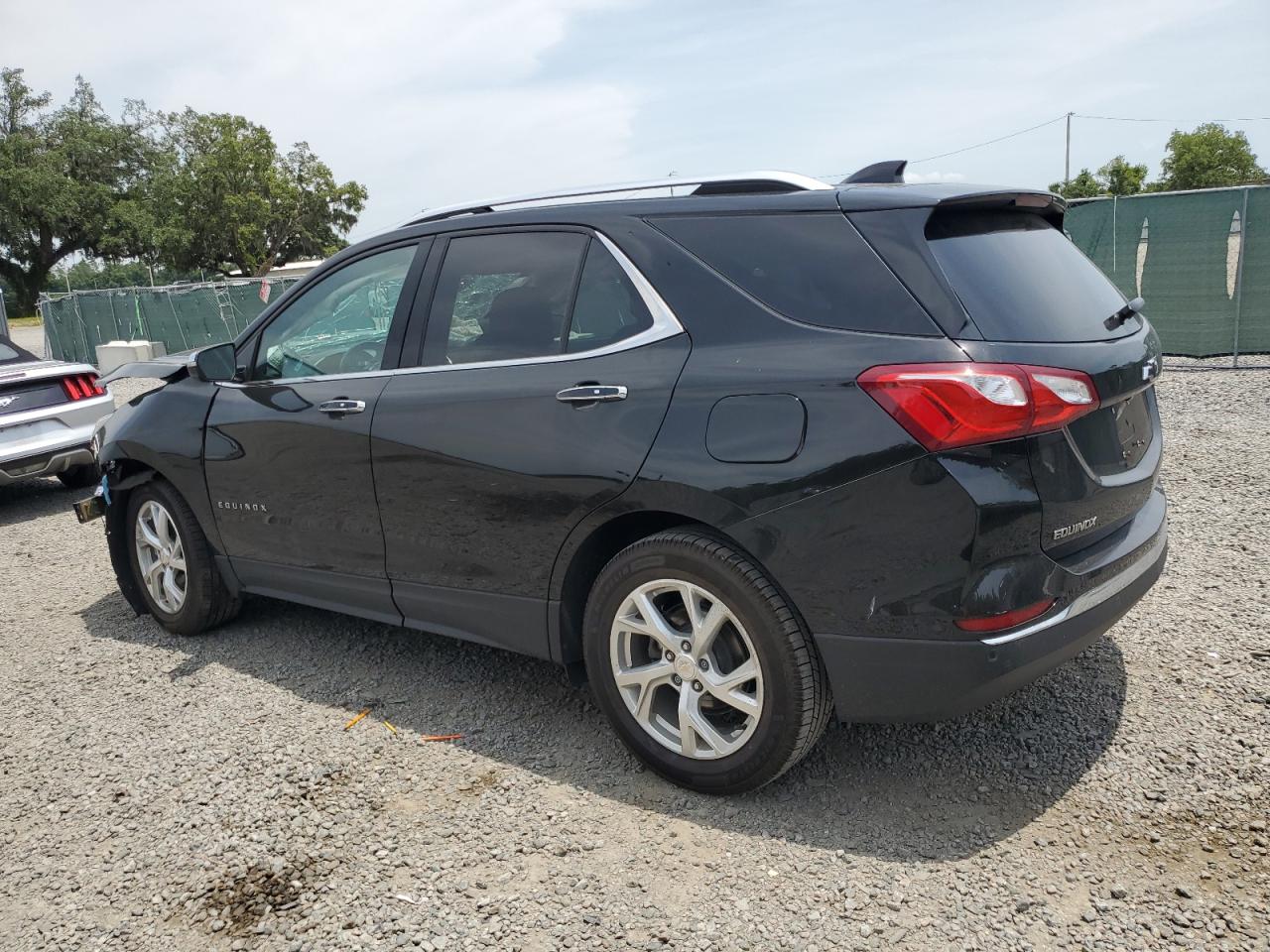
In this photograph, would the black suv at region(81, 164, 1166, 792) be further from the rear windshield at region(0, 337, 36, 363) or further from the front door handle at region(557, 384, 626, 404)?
the rear windshield at region(0, 337, 36, 363)

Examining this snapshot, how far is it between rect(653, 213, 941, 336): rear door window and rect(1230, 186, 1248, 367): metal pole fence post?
32.4 ft

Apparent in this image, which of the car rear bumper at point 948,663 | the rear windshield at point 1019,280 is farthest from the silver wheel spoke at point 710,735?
the rear windshield at point 1019,280

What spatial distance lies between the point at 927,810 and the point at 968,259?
1.65 metres

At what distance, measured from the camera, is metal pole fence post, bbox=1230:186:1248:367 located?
10.6 meters

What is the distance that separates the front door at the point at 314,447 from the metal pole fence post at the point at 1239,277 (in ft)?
33.4

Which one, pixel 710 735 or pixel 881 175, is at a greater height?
pixel 881 175

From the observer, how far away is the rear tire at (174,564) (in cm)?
466

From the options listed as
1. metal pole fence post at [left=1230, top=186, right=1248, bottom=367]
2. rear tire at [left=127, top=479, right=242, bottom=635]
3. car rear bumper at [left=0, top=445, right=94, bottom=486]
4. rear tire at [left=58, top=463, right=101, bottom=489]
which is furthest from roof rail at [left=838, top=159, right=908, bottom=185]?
metal pole fence post at [left=1230, top=186, right=1248, bottom=367]

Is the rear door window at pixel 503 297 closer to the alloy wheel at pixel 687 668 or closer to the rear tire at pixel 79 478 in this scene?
the alloy wheel at pixel 687 668

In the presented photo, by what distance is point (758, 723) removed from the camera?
2.89 m

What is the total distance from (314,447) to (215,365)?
0.80 meters

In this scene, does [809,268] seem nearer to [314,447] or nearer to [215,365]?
[314,447]

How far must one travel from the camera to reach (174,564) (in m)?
4.78

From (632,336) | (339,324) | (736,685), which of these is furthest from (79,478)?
(736,685)
